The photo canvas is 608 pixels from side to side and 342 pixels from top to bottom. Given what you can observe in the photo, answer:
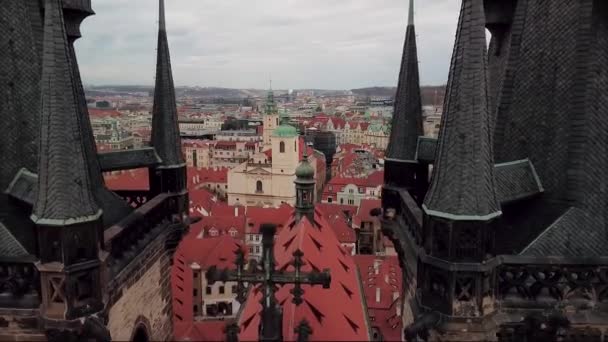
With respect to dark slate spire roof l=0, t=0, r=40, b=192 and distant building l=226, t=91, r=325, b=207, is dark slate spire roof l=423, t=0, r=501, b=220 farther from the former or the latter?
distant building l=226, t=91, r=325, b=207

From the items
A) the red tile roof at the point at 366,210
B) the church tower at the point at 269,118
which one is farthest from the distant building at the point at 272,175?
the red tile roof at the point at 366,210

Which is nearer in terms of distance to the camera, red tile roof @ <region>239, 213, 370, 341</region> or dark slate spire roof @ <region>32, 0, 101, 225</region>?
dark slate spire roof @ <region>32, 0, 101, 225</region>

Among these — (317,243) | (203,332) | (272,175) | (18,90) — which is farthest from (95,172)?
(272,175)

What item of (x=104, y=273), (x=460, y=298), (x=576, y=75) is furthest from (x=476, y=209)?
(x=104, y=273)

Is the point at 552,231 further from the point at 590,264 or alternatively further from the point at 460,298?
the point at 460,298

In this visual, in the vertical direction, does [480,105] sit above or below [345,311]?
above

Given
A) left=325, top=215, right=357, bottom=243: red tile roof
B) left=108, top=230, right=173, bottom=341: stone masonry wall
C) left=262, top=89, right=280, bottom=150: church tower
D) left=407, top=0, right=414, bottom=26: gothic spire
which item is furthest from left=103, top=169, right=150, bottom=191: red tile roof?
left=262, top=89, right=280, bottom=150: church tower

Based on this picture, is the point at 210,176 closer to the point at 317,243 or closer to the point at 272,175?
the point at 272,175
